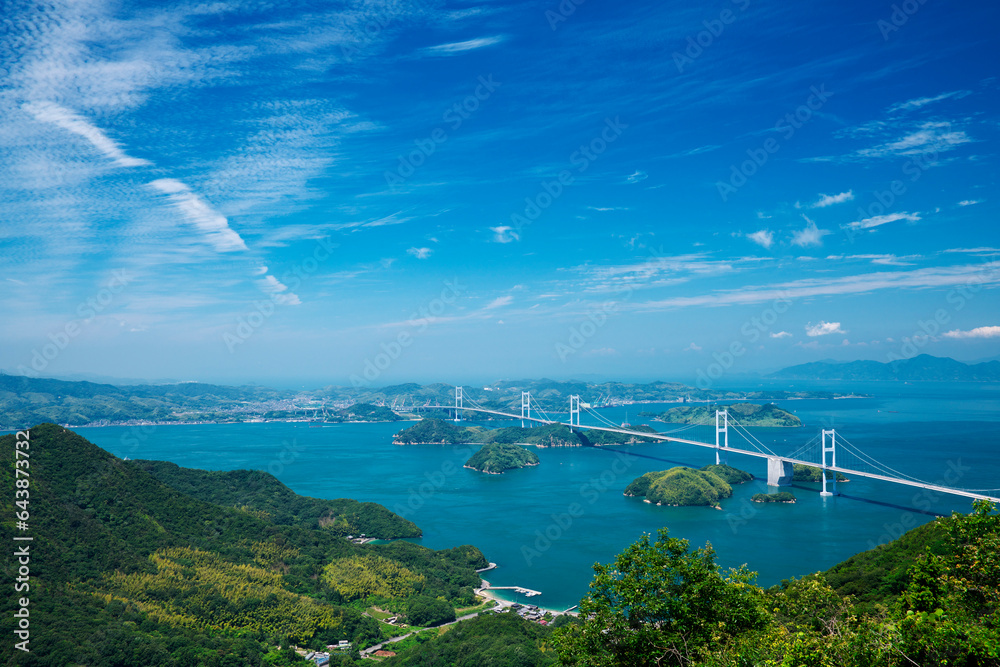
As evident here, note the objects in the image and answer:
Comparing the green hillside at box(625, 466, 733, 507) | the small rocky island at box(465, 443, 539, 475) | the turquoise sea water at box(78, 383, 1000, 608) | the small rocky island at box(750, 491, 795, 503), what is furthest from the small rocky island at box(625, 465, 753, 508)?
the small rocky island at box(465, 443, 539, 475)

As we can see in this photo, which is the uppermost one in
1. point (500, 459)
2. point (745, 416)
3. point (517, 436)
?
point (745, 416)

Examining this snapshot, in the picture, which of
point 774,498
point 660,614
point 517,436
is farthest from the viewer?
point 517,436

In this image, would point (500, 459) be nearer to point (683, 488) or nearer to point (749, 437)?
point (683, 488)

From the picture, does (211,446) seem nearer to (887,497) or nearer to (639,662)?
(887,497)

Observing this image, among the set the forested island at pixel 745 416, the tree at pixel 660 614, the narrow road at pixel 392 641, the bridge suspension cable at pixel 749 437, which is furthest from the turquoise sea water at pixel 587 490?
the tree at pixel 660 614

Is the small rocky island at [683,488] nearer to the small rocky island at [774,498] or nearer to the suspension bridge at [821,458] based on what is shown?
the small rocky island at [774,498]

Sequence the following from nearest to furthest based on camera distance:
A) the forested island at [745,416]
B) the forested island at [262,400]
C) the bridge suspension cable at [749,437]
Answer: the bridge suspension cable at [749,437], the forested island at [745,416], the forested island at [262,400]

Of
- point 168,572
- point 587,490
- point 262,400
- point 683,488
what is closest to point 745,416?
point 587,490

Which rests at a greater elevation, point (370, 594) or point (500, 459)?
point (370, 594)
